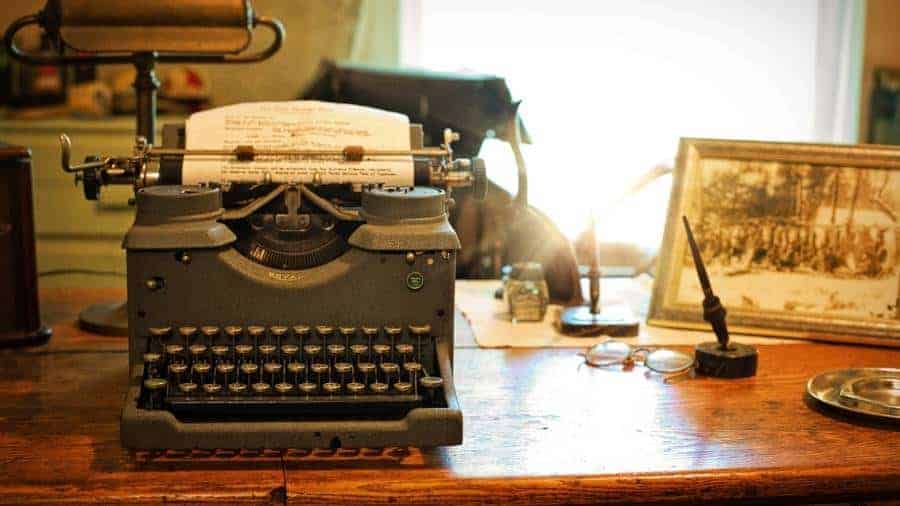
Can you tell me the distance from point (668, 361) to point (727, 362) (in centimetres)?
8

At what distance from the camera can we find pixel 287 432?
1.18 m

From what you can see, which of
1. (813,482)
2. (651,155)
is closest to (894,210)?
(813,482)

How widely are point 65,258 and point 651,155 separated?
1.80 meters

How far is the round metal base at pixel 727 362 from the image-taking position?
1.50 meters

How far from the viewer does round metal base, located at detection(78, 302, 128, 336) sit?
5.55ft

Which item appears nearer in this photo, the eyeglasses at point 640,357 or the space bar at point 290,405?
the space bar at point 290,405

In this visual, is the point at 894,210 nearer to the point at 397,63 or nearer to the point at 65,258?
the point at 397,63

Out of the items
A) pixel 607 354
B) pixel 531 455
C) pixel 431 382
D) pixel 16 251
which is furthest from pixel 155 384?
pixel 607 354

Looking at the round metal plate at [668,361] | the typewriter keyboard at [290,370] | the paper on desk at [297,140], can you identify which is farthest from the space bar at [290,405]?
the round metal plate at [668,361]

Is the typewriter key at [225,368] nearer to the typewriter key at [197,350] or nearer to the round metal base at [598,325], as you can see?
the typewriter key at [197,350]

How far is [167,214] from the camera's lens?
127cm

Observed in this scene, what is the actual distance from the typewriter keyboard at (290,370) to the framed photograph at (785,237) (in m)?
0.63

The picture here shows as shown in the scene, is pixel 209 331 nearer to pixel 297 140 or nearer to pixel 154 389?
Answer: pixel 154 389

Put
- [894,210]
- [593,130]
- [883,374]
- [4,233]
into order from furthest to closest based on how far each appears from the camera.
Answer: [593,130] → [894,210] → [4,233] → [883,374]
